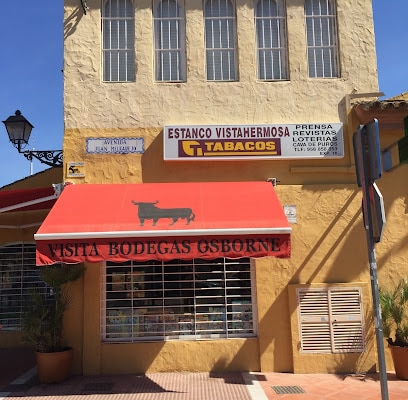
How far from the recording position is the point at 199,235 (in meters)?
8.02

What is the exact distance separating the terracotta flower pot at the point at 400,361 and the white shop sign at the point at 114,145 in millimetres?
6794

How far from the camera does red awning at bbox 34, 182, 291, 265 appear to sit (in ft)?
26.0

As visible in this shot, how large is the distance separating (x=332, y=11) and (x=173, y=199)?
621 centimetres

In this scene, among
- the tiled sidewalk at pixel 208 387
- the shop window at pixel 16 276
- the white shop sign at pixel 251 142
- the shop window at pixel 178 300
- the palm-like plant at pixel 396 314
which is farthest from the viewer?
the shop window at pixel 16 276

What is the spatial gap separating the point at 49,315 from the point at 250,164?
540 cm

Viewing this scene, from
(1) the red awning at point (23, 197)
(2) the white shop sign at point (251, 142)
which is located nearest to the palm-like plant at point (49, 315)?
(1) the red awning at point (23, 197)

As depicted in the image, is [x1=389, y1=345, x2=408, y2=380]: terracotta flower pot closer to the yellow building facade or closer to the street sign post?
the yellow building facade

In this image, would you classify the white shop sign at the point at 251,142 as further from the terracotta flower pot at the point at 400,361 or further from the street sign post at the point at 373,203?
the street sign post at the point at 373,203

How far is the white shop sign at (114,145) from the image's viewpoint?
402 inches

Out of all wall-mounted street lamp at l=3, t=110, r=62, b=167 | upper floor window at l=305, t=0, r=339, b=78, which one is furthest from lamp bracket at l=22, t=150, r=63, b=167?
upper floor window at l=305, t=0, r=339, b=78

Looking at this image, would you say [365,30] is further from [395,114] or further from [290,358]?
[290,358]

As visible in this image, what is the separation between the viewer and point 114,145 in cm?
1026

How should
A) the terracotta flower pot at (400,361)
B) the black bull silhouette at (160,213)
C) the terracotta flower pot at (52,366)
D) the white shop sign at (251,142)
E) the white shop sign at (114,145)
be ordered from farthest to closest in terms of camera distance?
1. the white shop sign at (114,145)
2. the white shop sign at (251,142)
3. the terracotta flower pot at (52,366)
4. the terracotta flower pot at (400,361)
5. the black bull silhouette at (160,213)

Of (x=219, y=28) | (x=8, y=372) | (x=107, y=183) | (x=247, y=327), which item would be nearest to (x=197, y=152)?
(x=107, y=183)
